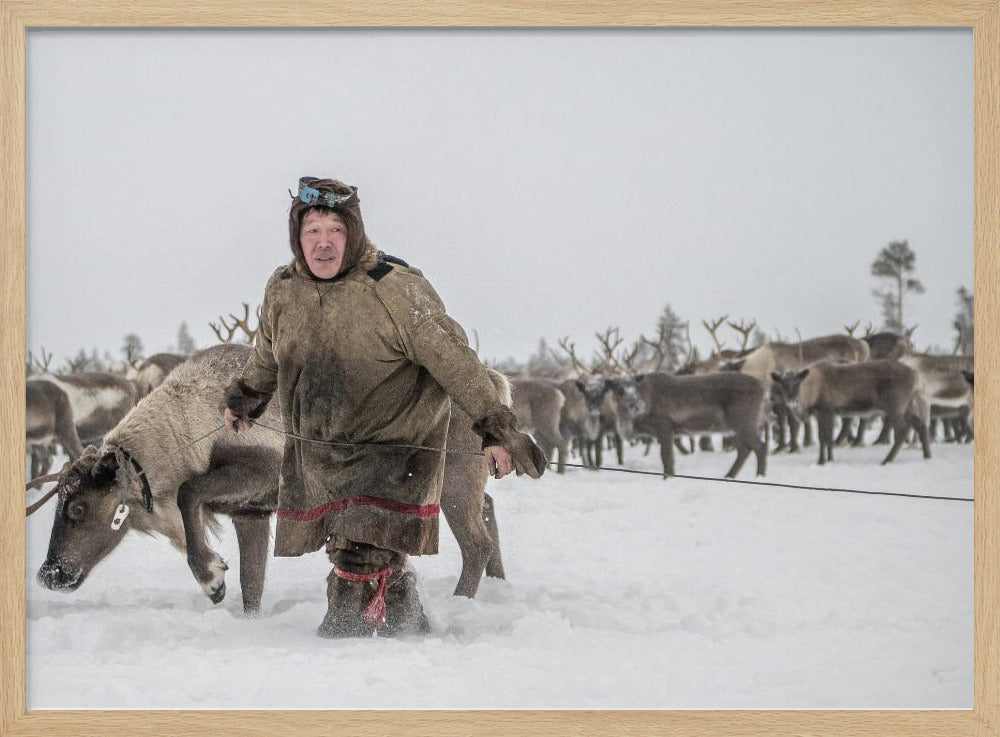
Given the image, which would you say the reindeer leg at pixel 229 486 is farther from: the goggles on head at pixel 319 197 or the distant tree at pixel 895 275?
the distant tree at pixel 895 275

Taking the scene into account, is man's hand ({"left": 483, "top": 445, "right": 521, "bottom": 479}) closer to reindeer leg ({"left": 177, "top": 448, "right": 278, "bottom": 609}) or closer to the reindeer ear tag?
reindeer leg ({"left": 177, "top": 448, "right": 278, "bottom": 609})

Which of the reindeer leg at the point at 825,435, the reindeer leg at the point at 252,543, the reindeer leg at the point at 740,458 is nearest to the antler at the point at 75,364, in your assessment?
the reindeer leg at the point at 252,543

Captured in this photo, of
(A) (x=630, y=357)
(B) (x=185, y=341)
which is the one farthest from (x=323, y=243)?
(A) (x=630, y=357)

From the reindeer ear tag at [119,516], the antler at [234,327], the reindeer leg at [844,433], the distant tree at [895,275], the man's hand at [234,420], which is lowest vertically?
the reindeer leg at [844,433]

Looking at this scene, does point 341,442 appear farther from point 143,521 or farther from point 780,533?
point 780,533

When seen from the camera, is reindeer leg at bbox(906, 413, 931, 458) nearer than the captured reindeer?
No

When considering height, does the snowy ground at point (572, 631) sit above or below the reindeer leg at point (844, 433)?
below

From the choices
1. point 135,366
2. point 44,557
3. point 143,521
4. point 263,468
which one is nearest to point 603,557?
point 263,468

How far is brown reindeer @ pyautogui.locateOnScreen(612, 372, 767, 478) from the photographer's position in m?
9.43

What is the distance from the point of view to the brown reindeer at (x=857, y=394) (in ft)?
27.2

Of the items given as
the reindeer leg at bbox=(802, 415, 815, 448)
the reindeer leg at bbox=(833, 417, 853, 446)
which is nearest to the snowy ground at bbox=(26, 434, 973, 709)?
the reindeer leg at bbox=(833, 417, 853, 446)

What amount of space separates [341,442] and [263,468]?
0.83 metres

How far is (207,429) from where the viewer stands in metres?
4.01

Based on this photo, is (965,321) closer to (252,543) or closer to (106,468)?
(252,543)
